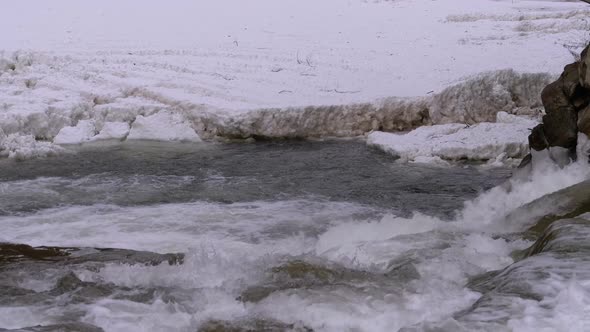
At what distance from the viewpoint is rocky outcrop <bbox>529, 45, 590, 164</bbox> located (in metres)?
8.52

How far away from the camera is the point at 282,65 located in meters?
17.4

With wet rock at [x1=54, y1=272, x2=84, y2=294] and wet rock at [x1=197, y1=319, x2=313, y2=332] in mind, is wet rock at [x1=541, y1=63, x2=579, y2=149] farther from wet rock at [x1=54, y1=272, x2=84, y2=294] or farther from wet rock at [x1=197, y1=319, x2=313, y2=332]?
wet rock at [x1=54, y1=272, x2=84, y2=294]

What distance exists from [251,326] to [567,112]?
5.91m

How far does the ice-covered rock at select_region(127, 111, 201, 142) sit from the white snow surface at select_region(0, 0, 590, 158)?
0.39 ft

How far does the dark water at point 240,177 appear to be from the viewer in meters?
9.37

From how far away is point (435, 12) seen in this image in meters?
24.5

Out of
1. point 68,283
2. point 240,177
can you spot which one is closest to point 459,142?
point 240,177

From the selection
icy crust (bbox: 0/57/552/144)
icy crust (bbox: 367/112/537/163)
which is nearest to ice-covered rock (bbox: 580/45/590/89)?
icy crust (bbox: 367/112/537/163)

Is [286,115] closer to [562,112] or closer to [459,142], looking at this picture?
[459,142]

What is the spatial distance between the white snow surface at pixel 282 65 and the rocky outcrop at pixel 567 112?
13.7 ft

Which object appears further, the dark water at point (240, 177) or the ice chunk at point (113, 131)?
the ice chunk at point (113, 131)

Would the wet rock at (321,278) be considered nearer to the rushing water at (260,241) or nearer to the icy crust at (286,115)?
the rushing water at (260,241)

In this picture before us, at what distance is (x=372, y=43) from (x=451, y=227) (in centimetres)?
1279

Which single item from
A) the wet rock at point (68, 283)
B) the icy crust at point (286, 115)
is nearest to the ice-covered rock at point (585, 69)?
the icy crust at point (286, 115)
